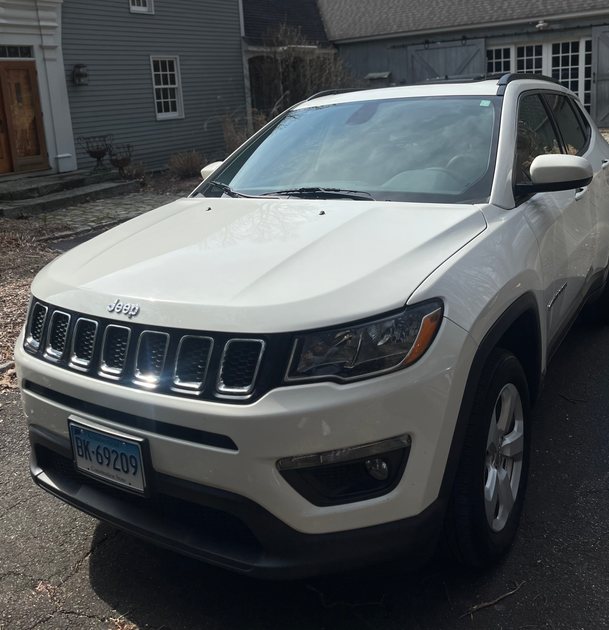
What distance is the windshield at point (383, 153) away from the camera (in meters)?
3.02

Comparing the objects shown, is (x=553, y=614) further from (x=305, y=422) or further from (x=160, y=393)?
(x=160, y=393)

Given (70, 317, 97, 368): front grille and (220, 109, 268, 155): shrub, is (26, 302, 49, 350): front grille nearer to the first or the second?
(70, 317, 97, 368): front grille

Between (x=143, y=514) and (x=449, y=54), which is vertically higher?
(x=449, y=54)

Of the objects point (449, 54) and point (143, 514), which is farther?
point (449, 54)

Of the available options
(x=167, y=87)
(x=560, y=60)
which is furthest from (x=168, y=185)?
(x=560, y=60)

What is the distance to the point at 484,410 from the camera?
7.43 ft

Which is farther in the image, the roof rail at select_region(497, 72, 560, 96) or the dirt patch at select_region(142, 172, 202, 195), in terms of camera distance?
the dirt patch at select_region(142, 172, 202, 195)

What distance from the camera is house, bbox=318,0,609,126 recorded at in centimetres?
2056

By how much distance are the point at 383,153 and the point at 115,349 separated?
171 centimetres

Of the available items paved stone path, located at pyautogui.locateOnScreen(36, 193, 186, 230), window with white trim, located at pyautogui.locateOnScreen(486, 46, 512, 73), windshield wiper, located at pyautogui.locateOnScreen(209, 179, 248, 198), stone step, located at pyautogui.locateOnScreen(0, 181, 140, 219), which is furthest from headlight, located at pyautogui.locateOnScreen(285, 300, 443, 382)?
window with white trim, located at pyautogui.locateOnScreen(486, 46, 512, 73)

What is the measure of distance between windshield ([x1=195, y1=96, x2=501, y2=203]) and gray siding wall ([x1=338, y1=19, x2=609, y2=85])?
20.2 m

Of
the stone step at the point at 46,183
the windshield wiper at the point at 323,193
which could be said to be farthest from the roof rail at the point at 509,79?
the stone step at the point at 46,183

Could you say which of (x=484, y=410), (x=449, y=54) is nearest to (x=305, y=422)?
(x=484, y=410)

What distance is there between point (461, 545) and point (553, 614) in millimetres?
387
